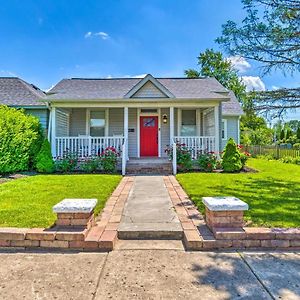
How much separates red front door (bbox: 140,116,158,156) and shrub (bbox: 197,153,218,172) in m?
3.01

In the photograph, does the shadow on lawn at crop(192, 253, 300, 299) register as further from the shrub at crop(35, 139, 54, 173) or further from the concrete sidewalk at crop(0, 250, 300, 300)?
the shrub at crop(35, 139, 54, 173)

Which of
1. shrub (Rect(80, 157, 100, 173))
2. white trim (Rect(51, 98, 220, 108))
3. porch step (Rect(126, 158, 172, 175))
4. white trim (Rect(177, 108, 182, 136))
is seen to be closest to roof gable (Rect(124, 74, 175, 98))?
white trim (Rect(51, 98, 220, 108))

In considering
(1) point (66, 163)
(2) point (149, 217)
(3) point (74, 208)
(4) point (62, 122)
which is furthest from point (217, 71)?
(3) point (74, 208)

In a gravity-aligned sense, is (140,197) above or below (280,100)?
below

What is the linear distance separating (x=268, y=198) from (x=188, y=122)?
845 centimetres

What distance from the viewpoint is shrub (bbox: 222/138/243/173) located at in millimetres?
10914

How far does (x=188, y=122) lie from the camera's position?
1400 cm

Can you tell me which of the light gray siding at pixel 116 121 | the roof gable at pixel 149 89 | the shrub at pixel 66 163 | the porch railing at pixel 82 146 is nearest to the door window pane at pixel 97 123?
the light gray siding at pixel 116 121

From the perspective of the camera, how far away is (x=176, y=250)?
3.58m

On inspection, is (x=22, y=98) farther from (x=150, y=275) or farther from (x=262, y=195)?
(x=150, y=275)

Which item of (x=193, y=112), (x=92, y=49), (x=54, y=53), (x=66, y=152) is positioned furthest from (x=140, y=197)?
(x=54, y=53)

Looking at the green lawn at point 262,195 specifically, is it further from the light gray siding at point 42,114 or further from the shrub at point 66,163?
the light gray siding at point 42,114

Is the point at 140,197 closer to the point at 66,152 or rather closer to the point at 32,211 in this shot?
the point at 32,211

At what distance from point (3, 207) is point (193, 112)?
35.0ft
